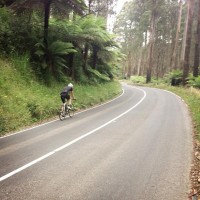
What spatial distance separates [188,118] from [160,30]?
38.5m

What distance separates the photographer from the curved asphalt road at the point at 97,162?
6145 mm

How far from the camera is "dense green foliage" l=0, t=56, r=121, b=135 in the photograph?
13.0 m

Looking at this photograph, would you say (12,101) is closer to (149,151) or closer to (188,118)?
(149,151)

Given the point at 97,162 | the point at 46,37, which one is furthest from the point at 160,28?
the point at 97,162

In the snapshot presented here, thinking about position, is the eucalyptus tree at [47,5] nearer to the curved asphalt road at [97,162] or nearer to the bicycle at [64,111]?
the bicycle at [64,111]

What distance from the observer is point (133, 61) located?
254 ft

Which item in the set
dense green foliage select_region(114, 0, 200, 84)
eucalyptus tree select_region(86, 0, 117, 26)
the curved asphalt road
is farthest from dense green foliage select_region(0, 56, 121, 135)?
eucalyptus tree select_region(86, 0, 117, 26)

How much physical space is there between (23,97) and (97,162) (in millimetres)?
7914

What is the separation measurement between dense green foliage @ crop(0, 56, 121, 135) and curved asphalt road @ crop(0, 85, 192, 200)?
1.16m

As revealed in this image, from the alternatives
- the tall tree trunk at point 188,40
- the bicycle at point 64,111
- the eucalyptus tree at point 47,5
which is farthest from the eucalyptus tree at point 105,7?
the bicycle at point 64,111

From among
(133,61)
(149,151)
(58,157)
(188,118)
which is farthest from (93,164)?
(133,61)

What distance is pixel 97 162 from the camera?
26.5 ft

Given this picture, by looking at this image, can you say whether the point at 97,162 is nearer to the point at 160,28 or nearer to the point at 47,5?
the point at 47,5

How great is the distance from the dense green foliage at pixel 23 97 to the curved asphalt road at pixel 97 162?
1159 mm
